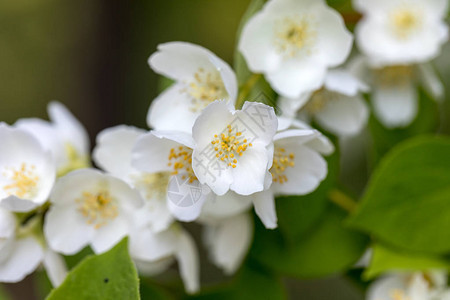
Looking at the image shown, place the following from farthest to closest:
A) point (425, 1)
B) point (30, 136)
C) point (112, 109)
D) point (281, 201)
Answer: point (112, 109), point (425, 1), point (281, 201), point (30, 136)

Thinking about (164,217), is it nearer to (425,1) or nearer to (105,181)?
(105,181)

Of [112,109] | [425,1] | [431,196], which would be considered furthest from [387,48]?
[112,109]

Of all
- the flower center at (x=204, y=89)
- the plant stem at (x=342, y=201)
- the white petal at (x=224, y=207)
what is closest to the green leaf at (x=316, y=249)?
the plant stem at (x=342, y=201)

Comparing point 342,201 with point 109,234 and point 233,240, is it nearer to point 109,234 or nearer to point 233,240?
point 233,240

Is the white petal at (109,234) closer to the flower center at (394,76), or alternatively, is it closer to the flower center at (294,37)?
the flower center at (294,37)

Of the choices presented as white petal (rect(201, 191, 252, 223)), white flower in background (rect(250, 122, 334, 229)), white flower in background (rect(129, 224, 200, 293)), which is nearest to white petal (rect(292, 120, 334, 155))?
white flower in background (rect(250, 122, 334, 229))
